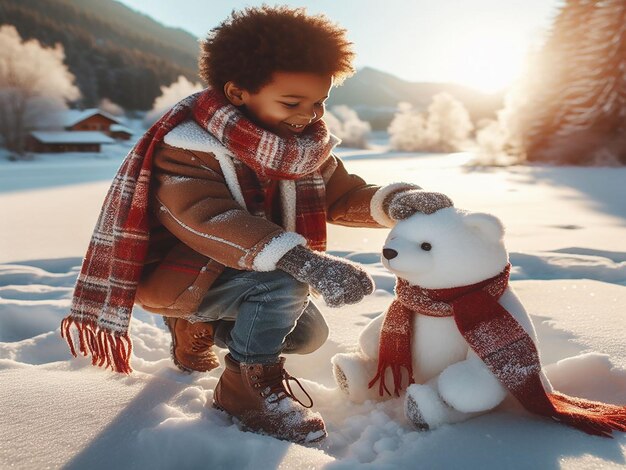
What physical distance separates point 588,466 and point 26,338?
1.49 m

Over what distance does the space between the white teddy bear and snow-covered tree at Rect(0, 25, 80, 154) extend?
17320 millimetres

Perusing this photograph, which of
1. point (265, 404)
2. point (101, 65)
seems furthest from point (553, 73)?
point (101, 65)

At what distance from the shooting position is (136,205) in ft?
3.92

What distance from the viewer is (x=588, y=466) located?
2.76ft

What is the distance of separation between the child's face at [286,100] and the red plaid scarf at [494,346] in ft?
1.46

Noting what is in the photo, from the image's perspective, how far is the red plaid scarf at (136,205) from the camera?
115 cm

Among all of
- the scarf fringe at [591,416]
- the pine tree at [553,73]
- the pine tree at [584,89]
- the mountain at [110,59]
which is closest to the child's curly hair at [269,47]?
the scarf fringe at [591,416]

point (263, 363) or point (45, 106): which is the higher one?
point (263, 363)

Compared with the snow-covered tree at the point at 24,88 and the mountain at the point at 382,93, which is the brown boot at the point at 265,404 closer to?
the snow-covered tree at the point at 24,88

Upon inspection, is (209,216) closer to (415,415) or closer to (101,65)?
(415,415)

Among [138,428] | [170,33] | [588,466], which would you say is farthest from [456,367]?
[170,33]

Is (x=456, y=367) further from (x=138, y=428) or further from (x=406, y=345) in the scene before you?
(x=138, y=428)

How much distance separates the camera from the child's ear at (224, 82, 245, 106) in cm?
121

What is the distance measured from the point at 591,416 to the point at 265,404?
616mm
